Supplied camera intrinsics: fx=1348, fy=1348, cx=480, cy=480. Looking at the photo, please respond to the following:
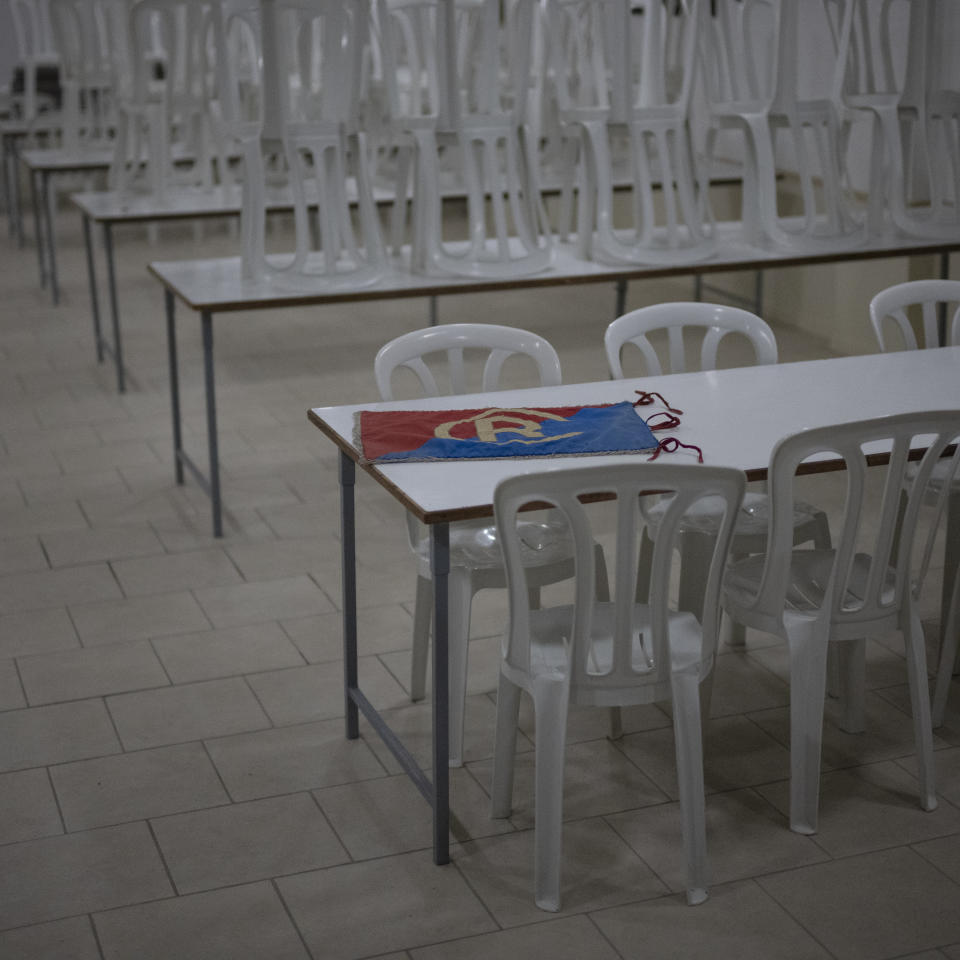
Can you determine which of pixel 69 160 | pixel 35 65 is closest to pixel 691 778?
pixel 69 160

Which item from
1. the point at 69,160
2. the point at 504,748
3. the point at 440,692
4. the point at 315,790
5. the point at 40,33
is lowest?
the point at 315,790

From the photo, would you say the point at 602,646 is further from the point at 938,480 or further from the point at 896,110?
the point at 896,110

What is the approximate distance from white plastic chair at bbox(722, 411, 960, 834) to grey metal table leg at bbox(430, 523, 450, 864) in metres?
0.63

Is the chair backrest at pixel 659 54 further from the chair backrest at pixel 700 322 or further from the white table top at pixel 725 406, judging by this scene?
the white table top at pixel 725 406

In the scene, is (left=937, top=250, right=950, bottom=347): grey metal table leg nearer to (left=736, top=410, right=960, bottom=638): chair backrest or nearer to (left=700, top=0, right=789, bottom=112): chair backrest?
(left=700, top=0, right=789, bottom=112): chair backrest

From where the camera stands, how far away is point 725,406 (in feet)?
10.3

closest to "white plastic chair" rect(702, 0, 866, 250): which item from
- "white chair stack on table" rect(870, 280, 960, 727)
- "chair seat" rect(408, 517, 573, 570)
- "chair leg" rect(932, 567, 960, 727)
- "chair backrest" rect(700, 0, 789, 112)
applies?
"chair backrest" rect(700, 0, 789, 112)

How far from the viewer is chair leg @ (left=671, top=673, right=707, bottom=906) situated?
2.52 m

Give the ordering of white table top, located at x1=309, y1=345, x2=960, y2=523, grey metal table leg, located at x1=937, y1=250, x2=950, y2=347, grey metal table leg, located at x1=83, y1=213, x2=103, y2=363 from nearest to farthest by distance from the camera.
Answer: white table top, located at x1=309, y1=345, x2=960, y2=523 < grey metal table leg, located at x1=937, y1=250, x2=950, y2=347 < grey metal table leg, located at x1=83, y1=213, x2=103, y2=363

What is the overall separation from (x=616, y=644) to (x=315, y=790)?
2.91 feet

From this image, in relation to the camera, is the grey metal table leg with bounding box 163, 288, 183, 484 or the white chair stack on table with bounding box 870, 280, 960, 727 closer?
the white chair stack on table with bounding box 870, 280, 960, 727

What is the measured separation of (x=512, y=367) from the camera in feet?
22.0

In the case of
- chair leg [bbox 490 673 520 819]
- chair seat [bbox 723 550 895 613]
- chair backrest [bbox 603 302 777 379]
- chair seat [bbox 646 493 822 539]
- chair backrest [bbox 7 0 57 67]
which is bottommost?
chair leg [bbox 490 673 520 819]

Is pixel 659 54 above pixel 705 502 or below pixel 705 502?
above
